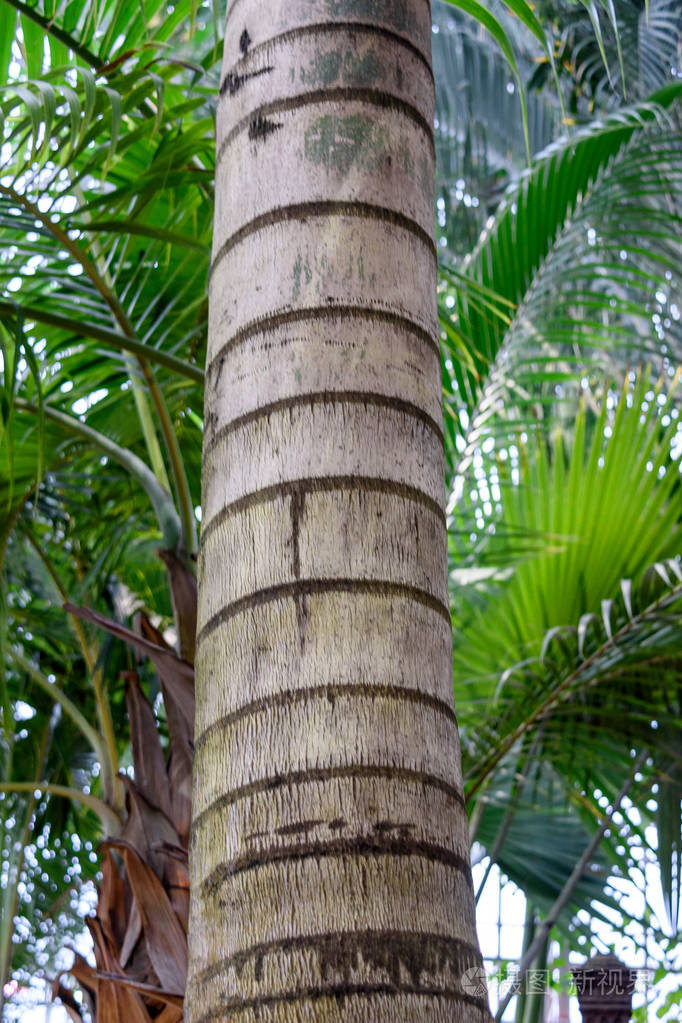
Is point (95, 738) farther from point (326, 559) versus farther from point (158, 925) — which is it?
point (326, 559)

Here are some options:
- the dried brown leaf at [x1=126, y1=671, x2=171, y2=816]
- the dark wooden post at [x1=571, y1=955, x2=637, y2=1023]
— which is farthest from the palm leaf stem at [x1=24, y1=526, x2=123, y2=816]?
the dark wooden post at [x1=571, y1=955, x2=637, y2=1023]

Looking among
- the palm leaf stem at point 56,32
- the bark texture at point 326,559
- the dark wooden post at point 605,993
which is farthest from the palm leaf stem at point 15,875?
the bark texture at point 326,559

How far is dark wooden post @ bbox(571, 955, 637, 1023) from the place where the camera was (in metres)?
1.23

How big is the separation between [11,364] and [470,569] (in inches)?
65.7

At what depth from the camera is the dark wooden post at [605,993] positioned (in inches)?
48.3

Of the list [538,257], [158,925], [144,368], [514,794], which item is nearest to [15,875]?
[514,794]

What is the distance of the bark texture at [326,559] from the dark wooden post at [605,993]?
0.51 meters

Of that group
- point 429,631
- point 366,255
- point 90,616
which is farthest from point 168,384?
point 429,631

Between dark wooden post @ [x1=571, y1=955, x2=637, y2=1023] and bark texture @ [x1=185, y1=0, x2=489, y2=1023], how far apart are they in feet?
1.67

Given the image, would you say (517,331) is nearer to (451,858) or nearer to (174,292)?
(174,292)

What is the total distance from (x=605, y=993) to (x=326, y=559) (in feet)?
2.31

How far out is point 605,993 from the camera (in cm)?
124

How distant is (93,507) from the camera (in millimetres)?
2492

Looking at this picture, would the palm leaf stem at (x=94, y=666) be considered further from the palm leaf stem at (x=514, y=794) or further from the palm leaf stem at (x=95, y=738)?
the palm leaf stem at (x=514, y=794)
